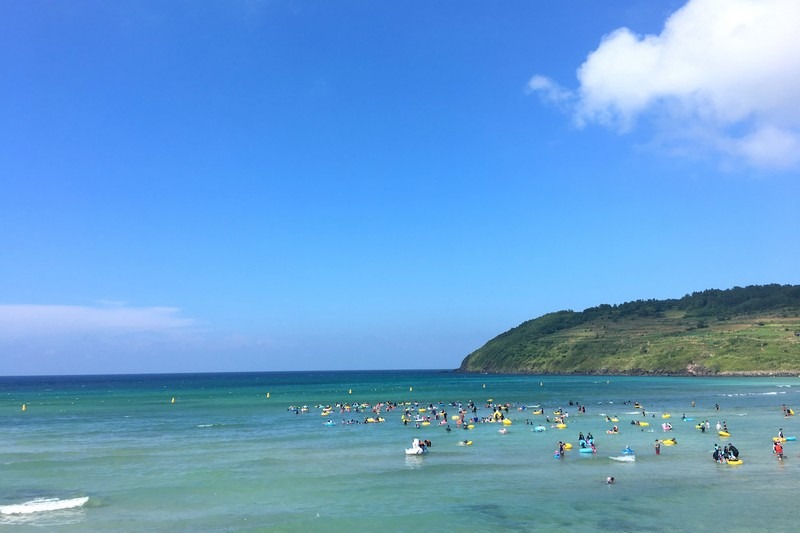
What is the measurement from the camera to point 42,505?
38.6 m

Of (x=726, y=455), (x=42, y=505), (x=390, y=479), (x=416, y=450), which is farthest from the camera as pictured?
(x=416, y=450)

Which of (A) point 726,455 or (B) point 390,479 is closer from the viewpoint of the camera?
(B) point 390,479

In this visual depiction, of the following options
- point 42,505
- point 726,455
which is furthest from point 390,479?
point 726,455

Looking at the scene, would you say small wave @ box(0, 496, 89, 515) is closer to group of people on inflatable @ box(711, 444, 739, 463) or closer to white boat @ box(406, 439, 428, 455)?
white boat @ box(406, 439, 428, 455)

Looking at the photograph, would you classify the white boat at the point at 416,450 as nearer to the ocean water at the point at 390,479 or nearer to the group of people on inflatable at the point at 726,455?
the ocean water at the point at 390,479

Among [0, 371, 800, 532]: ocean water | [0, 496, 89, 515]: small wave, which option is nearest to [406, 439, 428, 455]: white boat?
[0, 371, 800, 532]: ocean water

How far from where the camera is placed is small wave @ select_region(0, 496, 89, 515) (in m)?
37.2

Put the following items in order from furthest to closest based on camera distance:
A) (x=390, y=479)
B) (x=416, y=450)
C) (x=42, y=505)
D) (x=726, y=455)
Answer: (x=416, y=450)
(x=726, y=455)
(x=390, y=479)
(x=42, y=505)

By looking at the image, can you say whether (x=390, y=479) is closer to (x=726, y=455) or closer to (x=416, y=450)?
(x=416, y=450)

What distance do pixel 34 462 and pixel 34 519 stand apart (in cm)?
2402

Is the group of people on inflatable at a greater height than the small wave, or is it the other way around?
the group of people on inflatable

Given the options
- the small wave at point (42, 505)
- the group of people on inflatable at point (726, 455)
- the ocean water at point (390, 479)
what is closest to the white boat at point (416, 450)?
the ocean water at point (390, 479)

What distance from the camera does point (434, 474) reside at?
46000 millimetres

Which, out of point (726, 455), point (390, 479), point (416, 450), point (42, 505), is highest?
point (726, 455)
